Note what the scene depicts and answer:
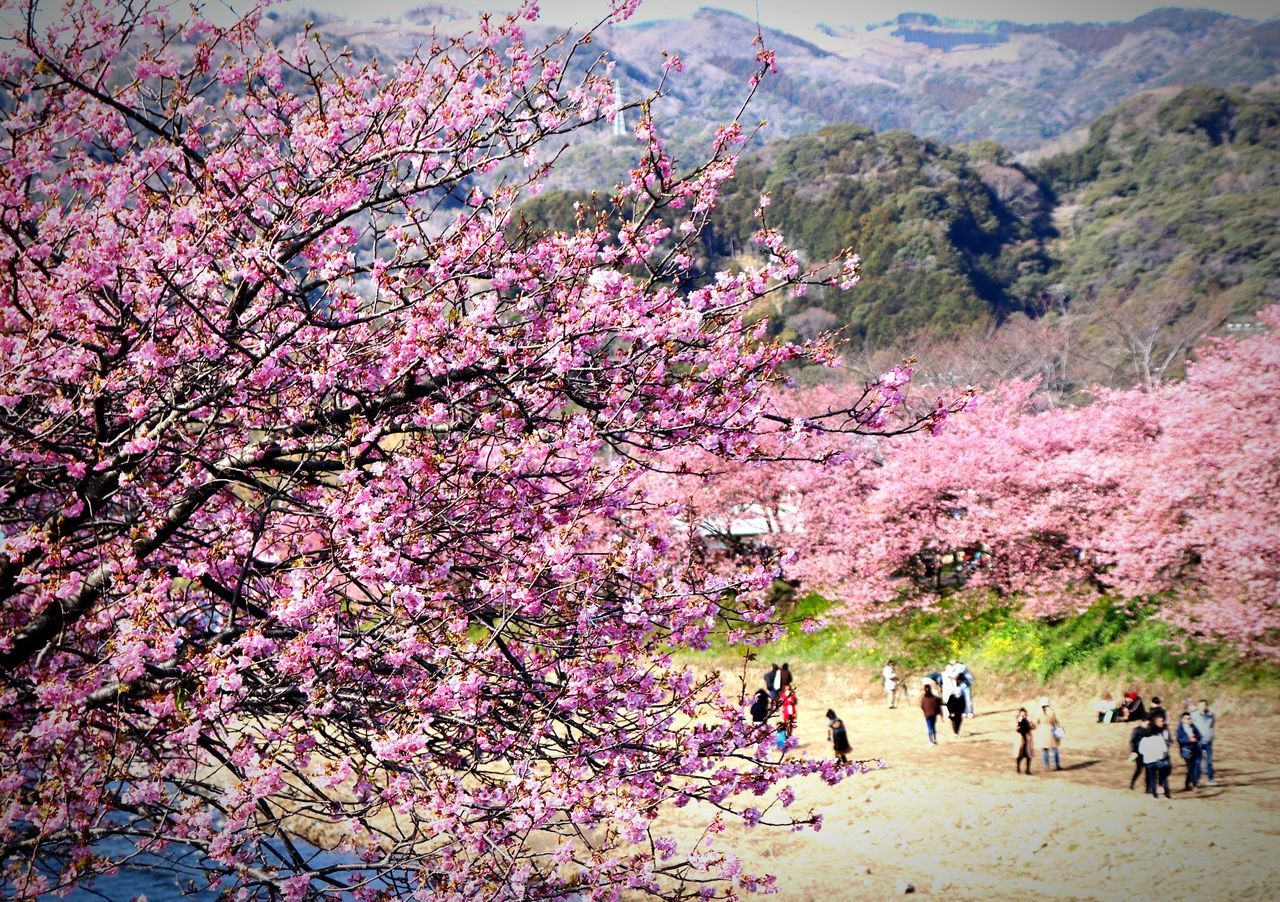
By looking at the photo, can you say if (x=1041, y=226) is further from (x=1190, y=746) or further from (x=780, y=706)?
(x=780, y=706)

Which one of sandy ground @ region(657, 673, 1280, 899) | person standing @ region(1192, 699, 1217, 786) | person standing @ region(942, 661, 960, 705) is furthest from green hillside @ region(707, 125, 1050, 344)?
person standing @ region(1192, 699, 1217, 786)

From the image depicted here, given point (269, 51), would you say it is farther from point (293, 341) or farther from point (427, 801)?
point (427, 801)

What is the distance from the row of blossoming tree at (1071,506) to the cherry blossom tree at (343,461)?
7.28 meters

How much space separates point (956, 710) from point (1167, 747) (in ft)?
15.3

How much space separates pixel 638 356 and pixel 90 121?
132 inches

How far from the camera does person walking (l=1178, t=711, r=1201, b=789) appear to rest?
13.2m

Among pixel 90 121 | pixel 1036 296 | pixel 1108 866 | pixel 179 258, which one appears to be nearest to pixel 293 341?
pixel 179 258

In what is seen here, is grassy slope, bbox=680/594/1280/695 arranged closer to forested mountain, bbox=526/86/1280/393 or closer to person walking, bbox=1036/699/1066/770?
person walking, bbox=1036/699/1066/770

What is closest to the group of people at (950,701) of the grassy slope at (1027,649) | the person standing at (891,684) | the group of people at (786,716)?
the person standing at (891,684)

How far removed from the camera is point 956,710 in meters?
17.6

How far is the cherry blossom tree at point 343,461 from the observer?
4266mm

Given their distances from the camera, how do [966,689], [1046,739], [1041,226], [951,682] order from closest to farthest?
[1046,739] → [966,689] → [951,682] → [1041,226]

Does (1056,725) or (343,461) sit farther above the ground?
(343,461)

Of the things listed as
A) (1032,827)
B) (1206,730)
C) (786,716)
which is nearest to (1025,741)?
(1032,827)
